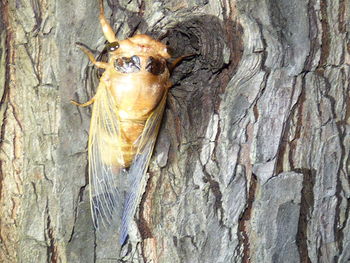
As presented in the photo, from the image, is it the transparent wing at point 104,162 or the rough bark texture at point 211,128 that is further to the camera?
the transparent wing at point 104,162

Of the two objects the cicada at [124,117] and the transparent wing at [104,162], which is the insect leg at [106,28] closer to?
the cicada at [124,117]

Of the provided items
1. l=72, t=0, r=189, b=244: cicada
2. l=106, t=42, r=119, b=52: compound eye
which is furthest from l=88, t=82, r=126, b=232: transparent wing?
l=106, t=42, r=119, b=52: compound eye

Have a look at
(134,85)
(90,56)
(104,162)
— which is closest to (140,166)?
(104,162)

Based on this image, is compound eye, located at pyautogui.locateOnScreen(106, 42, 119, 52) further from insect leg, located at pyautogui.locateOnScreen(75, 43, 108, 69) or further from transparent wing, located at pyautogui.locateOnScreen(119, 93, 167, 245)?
transparent wing, located at pyautogui.locateOnScreen(119, 93, 167, 245)

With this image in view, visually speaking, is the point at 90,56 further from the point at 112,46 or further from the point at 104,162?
the point at 104,162

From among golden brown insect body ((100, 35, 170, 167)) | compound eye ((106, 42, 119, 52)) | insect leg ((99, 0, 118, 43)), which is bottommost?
golden brown insect body ((100, 35, 170, 167))

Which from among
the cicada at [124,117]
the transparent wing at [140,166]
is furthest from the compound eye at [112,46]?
the transparent wing at [140,166]

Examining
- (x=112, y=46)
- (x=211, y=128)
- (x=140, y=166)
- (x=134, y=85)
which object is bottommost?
(x=140, y=166)
